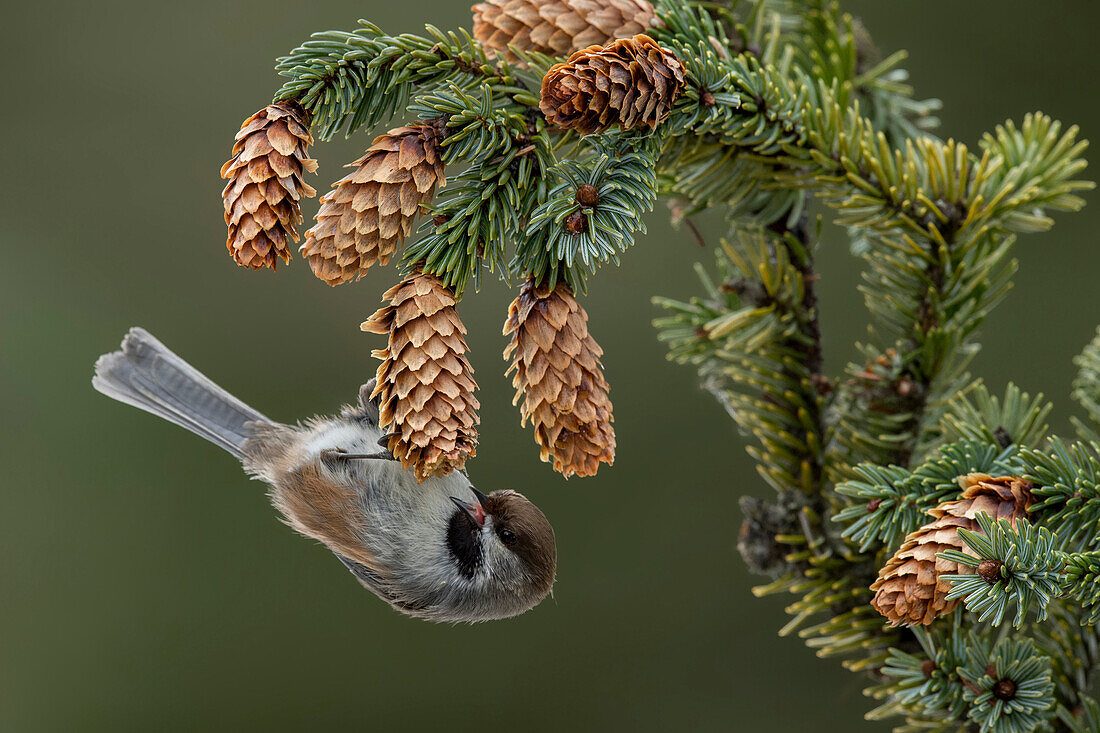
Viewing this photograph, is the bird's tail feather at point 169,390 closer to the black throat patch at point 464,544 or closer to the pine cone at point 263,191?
the black throat patch at point 464,544

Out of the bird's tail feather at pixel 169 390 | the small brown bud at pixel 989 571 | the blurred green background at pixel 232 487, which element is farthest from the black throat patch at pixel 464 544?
the blurred green background at pixel 232 487

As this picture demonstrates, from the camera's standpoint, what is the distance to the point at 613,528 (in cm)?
213

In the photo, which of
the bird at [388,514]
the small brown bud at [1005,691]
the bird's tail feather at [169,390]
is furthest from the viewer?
the bird's tail feather at [169,390]

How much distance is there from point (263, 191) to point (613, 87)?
208 millimetres

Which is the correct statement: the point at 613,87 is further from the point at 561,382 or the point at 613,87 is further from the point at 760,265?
the point at 760,265

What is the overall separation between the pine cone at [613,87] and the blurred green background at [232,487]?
4.88ft

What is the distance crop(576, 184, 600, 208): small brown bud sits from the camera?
57cm

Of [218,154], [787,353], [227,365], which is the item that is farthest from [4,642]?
[787,353]

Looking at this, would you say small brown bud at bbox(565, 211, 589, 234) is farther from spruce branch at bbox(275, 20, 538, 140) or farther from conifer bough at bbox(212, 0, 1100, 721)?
spruce branch at bbox(275, 20, 538, 140)

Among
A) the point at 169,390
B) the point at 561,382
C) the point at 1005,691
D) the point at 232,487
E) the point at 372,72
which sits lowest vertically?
the point at 1005,691

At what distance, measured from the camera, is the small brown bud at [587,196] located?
569 millimetres

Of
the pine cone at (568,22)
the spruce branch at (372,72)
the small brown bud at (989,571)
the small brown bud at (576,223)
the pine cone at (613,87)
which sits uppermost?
the pine cone at (568,22)

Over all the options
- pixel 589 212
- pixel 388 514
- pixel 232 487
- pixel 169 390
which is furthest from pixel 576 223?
pixel 232 487

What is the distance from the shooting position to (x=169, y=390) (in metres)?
1.17
